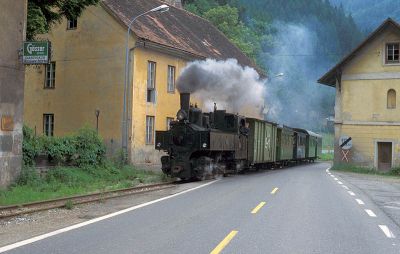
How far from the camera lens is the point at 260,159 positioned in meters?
27.7

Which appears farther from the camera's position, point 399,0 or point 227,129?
point 399,0

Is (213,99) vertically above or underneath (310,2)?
underneath

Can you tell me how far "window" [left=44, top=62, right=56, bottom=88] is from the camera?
32.4m

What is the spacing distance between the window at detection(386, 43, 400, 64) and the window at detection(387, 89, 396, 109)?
6.05 ft

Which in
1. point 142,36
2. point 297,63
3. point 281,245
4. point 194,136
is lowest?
point 281,245

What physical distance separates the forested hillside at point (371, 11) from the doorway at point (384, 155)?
76873 millimetres

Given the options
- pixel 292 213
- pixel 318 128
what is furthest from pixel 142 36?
pixel 318 128

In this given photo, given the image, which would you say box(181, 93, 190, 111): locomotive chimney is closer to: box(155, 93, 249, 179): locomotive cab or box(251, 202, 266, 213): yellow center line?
box(155, 93, 249, 179): locomotive cab

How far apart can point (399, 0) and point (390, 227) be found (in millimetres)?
111771

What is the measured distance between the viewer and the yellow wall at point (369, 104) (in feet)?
107

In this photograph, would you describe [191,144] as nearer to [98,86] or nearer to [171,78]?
[98,86]

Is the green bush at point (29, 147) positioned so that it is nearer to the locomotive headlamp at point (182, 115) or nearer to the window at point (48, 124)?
the locomotive headlamp at point (182, 115)

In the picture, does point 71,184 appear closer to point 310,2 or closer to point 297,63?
point 297,63

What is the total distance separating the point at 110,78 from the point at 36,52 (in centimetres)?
1583
